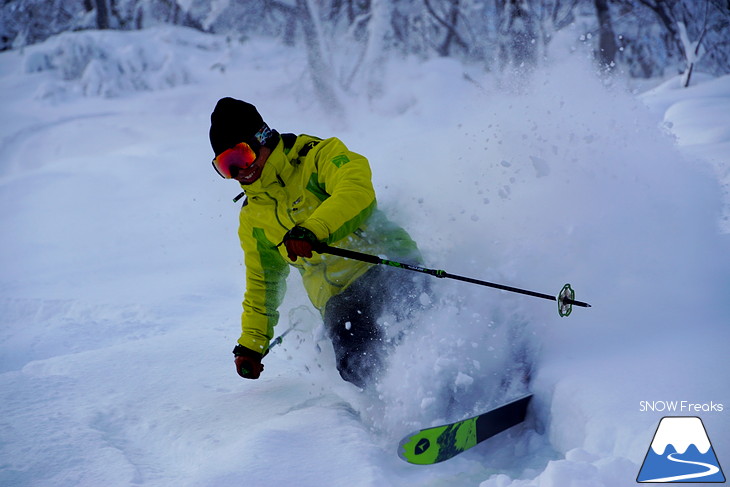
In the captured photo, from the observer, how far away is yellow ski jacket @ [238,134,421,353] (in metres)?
2.72

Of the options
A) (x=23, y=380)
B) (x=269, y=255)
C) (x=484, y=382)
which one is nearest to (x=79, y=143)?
(x=23, y=380)

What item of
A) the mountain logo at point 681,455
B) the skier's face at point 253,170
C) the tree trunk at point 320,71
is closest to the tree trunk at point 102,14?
the tree trunk at point 320,71

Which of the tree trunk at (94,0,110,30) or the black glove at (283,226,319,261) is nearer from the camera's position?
the black glove at (283,226,319,261)

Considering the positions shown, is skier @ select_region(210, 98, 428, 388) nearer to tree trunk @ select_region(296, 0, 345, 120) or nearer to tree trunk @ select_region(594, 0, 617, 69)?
tree trunk @ select_region(296, 0, 345, 120)

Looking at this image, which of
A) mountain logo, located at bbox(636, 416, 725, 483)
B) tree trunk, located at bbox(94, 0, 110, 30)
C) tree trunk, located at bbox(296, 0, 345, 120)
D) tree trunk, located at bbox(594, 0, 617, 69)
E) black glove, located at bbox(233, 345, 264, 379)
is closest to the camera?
mountain logo, located at bbox(636, 416, 725, 483)

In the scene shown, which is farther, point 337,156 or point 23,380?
point 23,380

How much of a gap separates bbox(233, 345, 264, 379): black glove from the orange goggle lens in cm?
106

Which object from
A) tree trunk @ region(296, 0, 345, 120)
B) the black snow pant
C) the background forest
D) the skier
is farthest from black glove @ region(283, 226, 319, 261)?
the background forest

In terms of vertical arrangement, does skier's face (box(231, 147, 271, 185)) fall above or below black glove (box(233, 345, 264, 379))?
above

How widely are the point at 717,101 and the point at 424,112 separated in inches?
270

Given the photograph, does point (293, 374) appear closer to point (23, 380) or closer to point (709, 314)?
point (23, 380)

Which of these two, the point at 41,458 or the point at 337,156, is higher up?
the point at 337,156

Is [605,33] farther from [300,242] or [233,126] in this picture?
[300,242]

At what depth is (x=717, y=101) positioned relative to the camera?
31.2 feet
